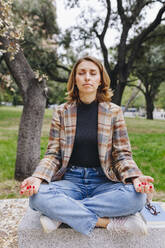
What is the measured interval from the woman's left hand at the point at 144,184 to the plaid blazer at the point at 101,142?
0.89ft

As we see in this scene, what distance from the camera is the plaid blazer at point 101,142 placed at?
233cm

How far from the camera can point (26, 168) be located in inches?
171

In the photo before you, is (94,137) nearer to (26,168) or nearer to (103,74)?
(103,74)

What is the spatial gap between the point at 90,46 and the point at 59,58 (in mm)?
1825

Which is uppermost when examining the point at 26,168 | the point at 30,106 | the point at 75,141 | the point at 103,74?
the point at 103,74

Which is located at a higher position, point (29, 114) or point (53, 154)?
point (29, 114)

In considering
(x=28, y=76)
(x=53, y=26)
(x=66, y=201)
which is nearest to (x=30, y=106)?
(x=28, y=76)

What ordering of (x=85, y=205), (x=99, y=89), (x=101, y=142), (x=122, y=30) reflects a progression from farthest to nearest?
1. (x=122, y=30)
2. (x=99, y=89)
3. (x=101, y=142)
4. (x=85, y=205)

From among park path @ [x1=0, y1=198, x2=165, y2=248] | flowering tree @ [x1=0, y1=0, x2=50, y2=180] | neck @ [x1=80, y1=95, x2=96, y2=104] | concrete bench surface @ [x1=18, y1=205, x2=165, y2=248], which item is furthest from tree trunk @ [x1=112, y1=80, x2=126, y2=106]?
concrete bench surface @ [x1=18, y1=205, x2=165, y2=248]

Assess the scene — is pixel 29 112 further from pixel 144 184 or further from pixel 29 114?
pixel 144 184

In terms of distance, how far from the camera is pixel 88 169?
2355mm

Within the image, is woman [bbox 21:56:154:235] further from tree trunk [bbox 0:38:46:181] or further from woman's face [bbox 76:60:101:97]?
tree trunk [bbox 0:38:46:181]

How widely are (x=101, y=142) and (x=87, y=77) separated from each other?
68cm

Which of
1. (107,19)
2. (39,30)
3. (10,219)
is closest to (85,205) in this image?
(10,219)
